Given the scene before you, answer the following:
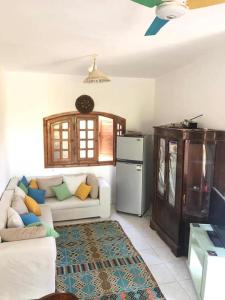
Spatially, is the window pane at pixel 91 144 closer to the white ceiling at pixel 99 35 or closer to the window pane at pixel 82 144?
the window pane at pixel 82 144

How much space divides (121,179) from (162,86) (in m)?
2.00

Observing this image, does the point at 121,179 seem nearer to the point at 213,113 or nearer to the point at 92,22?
the point at 213,113

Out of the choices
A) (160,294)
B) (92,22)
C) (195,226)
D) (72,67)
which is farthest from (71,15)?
(160,294)

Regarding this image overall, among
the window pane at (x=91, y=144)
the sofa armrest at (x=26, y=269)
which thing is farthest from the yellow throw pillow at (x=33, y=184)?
the sofa armrest at (x=26, y=269)

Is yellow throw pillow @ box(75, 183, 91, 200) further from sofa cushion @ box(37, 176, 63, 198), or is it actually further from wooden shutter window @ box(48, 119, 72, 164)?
wooden shutter window @ box(48, 119, 72, 164)

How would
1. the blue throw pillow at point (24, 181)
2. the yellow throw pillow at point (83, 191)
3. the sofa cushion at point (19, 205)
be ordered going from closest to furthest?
1. the sofa cushion at point (19, 205)
2. the blue throw pillow at point (24, 181)
3. the yellow throw pillow at point (83, 191)

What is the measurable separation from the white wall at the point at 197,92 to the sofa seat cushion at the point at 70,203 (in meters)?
2.05

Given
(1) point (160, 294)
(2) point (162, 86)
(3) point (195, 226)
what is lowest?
(1) point (160, 294)

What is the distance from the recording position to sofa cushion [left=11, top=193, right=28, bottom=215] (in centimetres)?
322

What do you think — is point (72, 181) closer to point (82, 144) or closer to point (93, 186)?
point (93, 186)

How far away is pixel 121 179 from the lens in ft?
15.4

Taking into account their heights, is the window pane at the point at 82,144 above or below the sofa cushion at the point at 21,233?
above

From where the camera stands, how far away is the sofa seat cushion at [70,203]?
13.9 feet

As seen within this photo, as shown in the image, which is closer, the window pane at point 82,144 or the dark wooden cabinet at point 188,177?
the dark wooden cabinet at point 188,177
